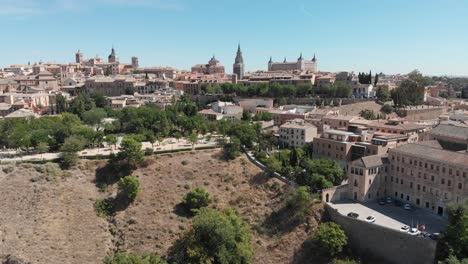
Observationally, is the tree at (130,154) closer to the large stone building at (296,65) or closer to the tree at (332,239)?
the tree at (332,239)

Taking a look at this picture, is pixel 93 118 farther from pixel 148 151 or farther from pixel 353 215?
pixel 353 215

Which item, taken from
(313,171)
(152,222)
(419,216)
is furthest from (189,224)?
(419,216)

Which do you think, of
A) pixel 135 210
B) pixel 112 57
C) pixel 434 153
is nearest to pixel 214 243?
pixel 135 210

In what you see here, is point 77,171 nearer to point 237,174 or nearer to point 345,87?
point 237,174

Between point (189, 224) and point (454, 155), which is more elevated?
point (454, 155)

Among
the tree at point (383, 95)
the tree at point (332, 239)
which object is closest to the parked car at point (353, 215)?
the tree at point (332, 239)

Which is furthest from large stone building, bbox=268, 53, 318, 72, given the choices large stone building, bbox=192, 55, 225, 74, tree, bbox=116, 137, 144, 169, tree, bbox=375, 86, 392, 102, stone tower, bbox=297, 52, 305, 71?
tree, bbox=116, 137, 144, 169
